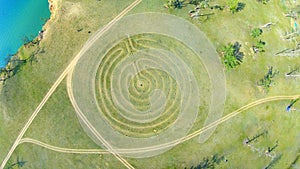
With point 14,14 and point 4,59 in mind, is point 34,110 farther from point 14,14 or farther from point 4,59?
point 14,14

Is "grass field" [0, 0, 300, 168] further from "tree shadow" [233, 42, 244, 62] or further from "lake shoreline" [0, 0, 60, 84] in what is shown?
"lake shoreline" [0, 0, 60, 84]

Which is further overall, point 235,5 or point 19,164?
point 235,5

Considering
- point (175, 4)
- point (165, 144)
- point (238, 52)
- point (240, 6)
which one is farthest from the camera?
point (240, 6)

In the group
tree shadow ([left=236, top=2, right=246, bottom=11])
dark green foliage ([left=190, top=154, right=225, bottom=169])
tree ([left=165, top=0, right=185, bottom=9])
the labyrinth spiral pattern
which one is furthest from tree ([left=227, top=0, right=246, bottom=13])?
dark green foliage ([left=190, top=154, right=225, bottom=169])

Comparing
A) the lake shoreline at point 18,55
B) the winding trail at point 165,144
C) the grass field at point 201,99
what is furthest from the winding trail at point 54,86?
the lake shoreline at point 18,55

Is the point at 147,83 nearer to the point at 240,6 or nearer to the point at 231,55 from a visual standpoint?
the point at 231,55

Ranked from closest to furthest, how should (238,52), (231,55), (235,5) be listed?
(231,55) < (235,5) < (238,52)

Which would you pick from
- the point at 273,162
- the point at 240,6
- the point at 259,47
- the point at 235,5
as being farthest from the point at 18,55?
the point at 273,162
